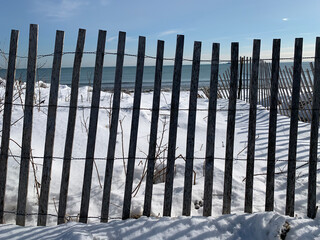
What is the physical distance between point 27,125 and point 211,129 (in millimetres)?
1536

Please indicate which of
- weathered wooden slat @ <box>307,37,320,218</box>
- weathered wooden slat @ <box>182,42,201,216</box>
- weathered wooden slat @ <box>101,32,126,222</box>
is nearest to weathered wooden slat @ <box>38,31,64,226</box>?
weathered wooden slat @ <box>101,32,126,222</box>

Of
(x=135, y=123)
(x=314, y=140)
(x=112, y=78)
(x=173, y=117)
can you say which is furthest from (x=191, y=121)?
(x=112, y=78)

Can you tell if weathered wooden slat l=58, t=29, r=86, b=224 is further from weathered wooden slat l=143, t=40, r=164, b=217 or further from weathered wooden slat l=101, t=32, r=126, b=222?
weathered wooden slat l=143, t=40, r=164, b=217

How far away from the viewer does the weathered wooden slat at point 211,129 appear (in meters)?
2.61

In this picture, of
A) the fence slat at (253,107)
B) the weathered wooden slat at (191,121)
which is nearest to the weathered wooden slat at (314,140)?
the fence slat at (253,107)

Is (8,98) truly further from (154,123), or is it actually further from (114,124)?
(154,123)

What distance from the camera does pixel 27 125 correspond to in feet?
8.55

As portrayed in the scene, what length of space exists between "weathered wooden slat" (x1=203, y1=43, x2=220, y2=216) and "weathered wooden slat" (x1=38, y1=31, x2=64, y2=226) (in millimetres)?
1258

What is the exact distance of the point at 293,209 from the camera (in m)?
2.80

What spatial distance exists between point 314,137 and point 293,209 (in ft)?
2.19

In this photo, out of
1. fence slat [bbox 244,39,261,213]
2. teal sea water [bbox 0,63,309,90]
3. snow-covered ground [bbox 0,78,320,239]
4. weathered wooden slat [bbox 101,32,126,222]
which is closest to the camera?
snow-covered ground [bbox 0,78,320,239]

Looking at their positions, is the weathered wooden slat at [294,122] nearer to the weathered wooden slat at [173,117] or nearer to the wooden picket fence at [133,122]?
the wooden picket fence at [133,122]

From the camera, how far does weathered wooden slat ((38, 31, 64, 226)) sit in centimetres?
256

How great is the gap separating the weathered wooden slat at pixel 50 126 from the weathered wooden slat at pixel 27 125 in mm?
152
